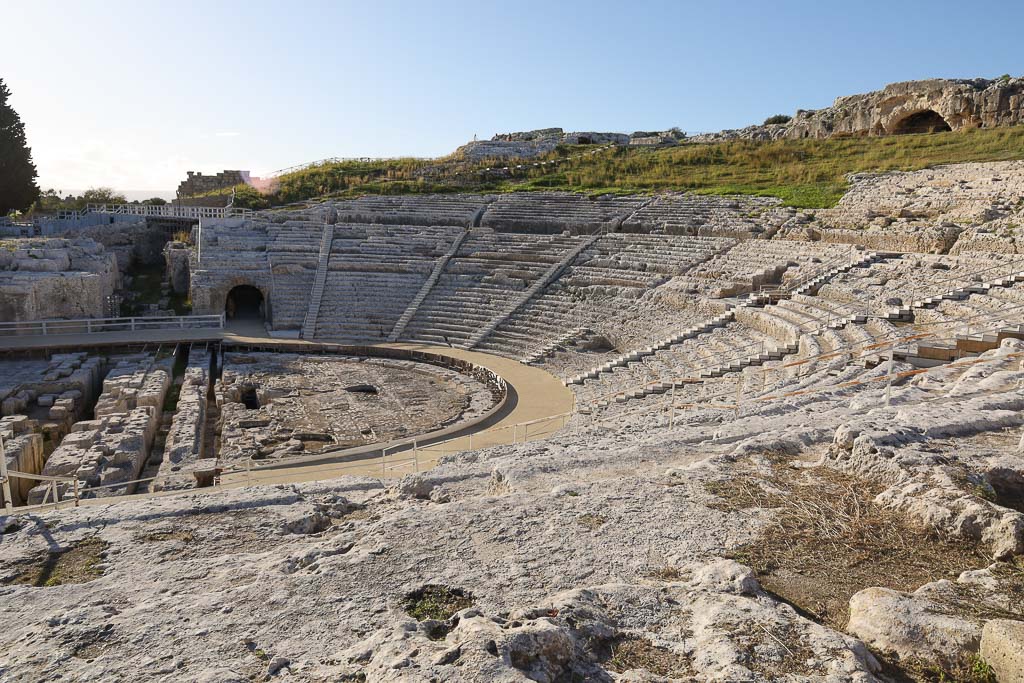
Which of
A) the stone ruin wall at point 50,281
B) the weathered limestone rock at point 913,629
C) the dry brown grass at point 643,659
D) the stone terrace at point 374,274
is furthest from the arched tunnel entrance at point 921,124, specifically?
the dry brown grass at point 643,659

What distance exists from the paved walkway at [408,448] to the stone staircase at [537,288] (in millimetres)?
1149

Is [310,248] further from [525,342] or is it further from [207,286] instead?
[525,342]

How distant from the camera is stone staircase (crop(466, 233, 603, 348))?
23.0 meters

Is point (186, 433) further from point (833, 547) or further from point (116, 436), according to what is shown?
point (833, 547)

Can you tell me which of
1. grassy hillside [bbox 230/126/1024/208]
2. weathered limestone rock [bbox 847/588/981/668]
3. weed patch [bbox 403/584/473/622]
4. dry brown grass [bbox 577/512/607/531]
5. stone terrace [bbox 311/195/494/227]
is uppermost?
grassy hillside [bbox 230/126/1024/208]

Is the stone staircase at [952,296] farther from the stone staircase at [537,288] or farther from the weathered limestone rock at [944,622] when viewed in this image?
the weathered limestone rock at [944,622]

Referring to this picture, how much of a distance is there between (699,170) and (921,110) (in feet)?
39.3

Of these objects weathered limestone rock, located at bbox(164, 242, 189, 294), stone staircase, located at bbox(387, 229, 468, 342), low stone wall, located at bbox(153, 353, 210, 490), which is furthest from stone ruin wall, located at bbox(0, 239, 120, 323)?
stone staircase, located at bbox(387, 229, 468, 342)

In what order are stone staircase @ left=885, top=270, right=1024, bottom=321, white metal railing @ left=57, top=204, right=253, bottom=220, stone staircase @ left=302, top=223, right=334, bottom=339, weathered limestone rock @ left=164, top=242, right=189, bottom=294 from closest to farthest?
stone staircase @ left=885, top=270, right=1024, bottom=321 → stone staircase @ left=302, top=223, right=334, bottom=339 → weathered limestone rock @ left=164, top=242, right=189, bottom=294 → white metal railing @ left=57, top=204, right=253, bottom=220

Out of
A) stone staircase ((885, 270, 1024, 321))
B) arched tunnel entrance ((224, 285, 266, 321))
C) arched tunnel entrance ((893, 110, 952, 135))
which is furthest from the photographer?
arched tunnel entrance ((893, 110, 952, 135))

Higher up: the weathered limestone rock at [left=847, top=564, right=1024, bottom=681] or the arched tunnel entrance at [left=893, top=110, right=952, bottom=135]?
the arched tunnel entrance at [left=893, top=110, right=952, bottom=135]

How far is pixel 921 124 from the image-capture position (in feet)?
127

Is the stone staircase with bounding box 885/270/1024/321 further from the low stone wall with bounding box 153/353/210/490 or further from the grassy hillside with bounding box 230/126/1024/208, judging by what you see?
the low stone wall with bounding box 153/353/210/490

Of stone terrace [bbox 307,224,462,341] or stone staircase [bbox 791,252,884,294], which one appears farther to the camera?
stone terrace [bbox 307,224,462,341]
